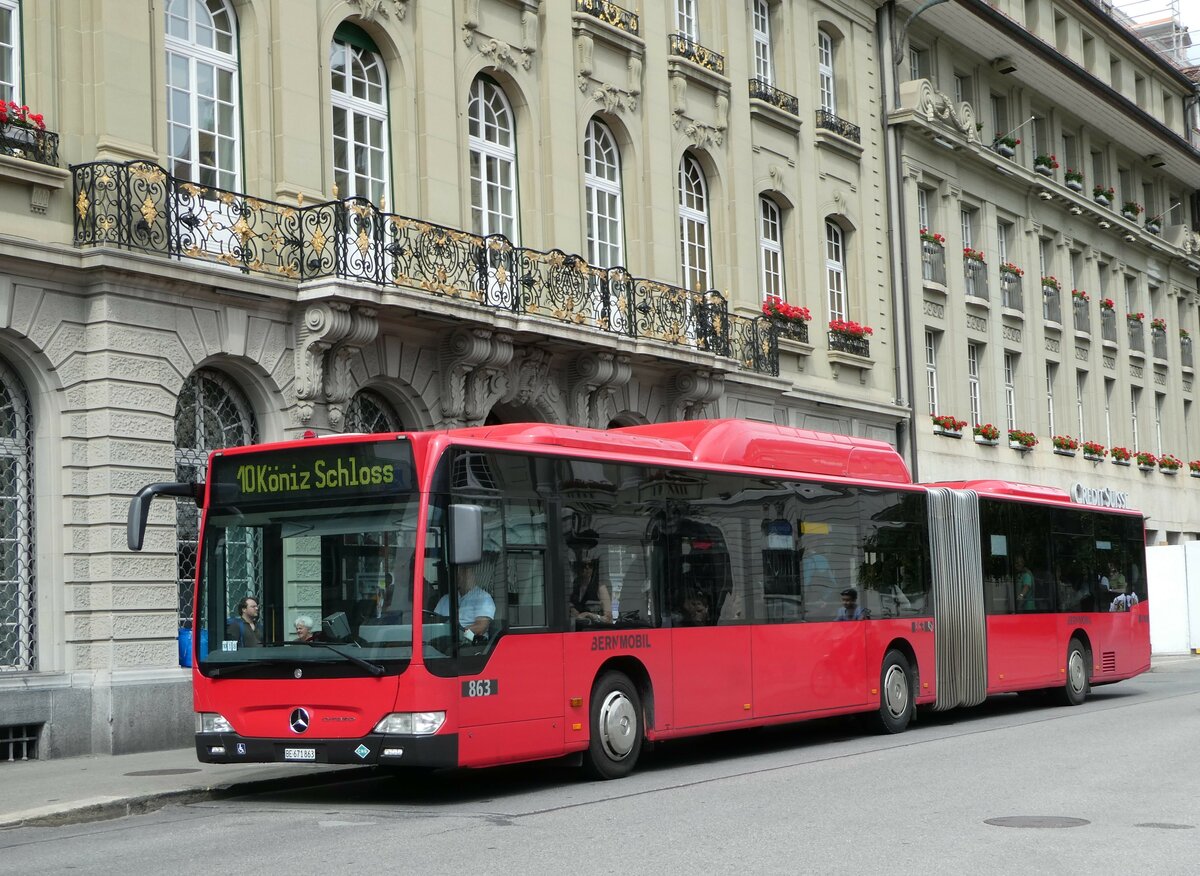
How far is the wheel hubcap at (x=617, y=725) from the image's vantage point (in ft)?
46.0

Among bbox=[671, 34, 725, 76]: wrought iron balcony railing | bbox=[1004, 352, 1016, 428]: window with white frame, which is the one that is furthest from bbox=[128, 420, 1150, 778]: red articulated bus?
bbox=[1004, 352, 1016, 428]: window with white frame

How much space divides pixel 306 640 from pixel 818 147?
21113mm

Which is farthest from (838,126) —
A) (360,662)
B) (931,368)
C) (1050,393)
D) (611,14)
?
(360,662)

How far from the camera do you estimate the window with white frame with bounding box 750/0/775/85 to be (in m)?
30.2

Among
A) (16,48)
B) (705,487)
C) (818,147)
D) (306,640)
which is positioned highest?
(818,147)

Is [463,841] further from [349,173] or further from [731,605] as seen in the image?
[349,173]

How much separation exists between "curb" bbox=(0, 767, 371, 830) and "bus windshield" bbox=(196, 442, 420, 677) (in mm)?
995

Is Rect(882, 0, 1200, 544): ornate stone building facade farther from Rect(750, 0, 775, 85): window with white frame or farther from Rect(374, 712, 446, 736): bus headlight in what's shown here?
Rect(374, 712, 446, 736): bus headlight

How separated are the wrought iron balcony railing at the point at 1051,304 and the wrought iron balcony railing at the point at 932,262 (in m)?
6.26

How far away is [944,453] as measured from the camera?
3512cm

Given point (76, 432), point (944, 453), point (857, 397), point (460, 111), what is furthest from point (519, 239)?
point (944, 453)

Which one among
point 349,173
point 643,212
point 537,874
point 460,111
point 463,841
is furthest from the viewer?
point 643,212

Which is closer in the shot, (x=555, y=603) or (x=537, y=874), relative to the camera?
(x=537, y=874)

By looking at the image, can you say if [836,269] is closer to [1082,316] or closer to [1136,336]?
[1082,316]
